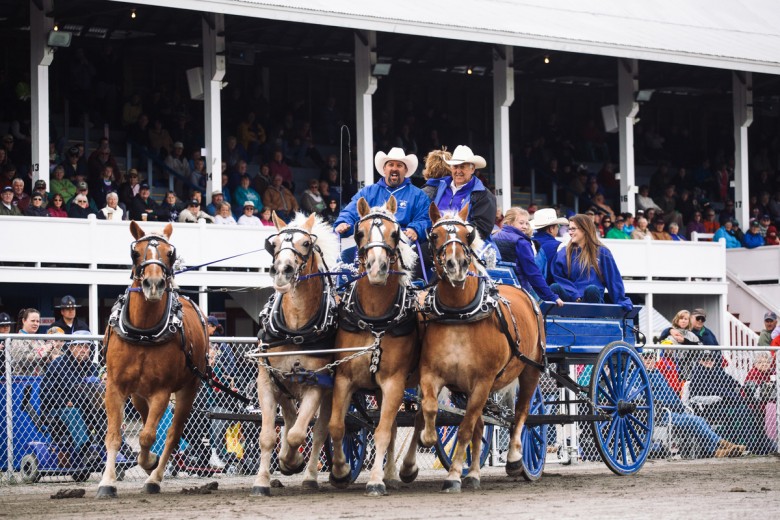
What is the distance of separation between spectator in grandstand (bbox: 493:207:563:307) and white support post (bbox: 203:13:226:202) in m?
10.8

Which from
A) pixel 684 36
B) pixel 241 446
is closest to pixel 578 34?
pixel 684 36

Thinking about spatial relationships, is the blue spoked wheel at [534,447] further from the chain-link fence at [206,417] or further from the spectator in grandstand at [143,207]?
the spectator in grandstand at [143,207]

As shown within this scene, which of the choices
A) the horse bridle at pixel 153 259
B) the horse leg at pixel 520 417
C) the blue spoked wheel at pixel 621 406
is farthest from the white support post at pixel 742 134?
the horse bridle at pixel 153 259

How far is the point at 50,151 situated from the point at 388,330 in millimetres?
14124

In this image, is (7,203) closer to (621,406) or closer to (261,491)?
(621,406)

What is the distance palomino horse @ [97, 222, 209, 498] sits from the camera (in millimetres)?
9938

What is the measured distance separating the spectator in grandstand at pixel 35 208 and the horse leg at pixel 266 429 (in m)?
10.5

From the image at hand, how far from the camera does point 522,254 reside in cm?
1216

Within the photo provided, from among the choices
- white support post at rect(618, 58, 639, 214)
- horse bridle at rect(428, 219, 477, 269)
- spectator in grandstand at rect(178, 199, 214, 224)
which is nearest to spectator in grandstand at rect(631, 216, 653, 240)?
white support post at rect(618, 58, 639, 214)

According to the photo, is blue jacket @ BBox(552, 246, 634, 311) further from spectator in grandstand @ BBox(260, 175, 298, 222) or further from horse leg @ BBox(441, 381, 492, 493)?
spectator in grandstand @ BBox(260, 175, 298, 222)

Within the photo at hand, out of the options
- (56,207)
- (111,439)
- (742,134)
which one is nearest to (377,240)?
(111,439)

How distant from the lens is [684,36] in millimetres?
28656

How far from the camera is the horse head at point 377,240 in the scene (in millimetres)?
9445

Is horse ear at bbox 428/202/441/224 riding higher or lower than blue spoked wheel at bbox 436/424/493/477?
higher
